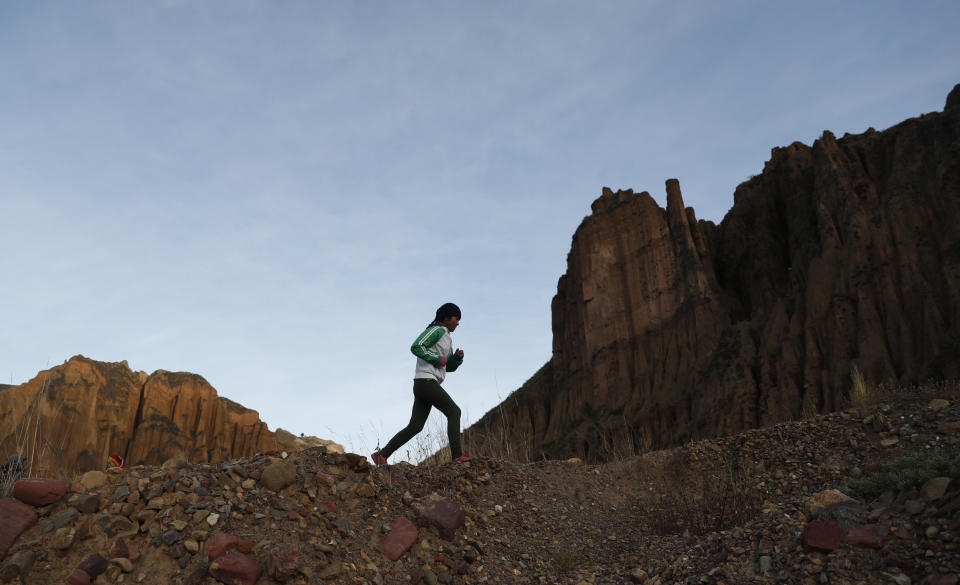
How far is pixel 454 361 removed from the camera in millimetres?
7434

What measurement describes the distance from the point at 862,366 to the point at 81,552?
26.6 meters

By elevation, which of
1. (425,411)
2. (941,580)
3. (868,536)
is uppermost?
(425,411)

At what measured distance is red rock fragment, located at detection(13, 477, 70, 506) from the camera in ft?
15.7

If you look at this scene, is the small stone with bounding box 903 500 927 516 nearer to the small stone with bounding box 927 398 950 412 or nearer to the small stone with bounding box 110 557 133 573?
the small stone with bounding box 927 398 950 412

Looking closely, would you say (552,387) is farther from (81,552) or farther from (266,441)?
(81,552)

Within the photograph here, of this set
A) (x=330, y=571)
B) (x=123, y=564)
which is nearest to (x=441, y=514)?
(x=330, y=571)

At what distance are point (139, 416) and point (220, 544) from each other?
3799cm

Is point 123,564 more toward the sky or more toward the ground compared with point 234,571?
more toward the sky

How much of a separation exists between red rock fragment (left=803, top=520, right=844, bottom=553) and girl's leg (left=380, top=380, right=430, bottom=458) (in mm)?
4157

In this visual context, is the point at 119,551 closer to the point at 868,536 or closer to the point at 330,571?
the point at 330,571

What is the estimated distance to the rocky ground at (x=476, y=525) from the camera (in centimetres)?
420

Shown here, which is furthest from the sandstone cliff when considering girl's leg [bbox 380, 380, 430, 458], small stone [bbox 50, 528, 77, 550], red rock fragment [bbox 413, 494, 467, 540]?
small stone [bbox 50, 528, 77, 550]

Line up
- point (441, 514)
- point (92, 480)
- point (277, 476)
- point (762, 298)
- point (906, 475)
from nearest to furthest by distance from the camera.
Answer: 1. point (906, 475)
2. point (92, 480)
3. point (277, 476)
4. point (441, 514)
5. point (762, 298)

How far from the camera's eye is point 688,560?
487 cm
